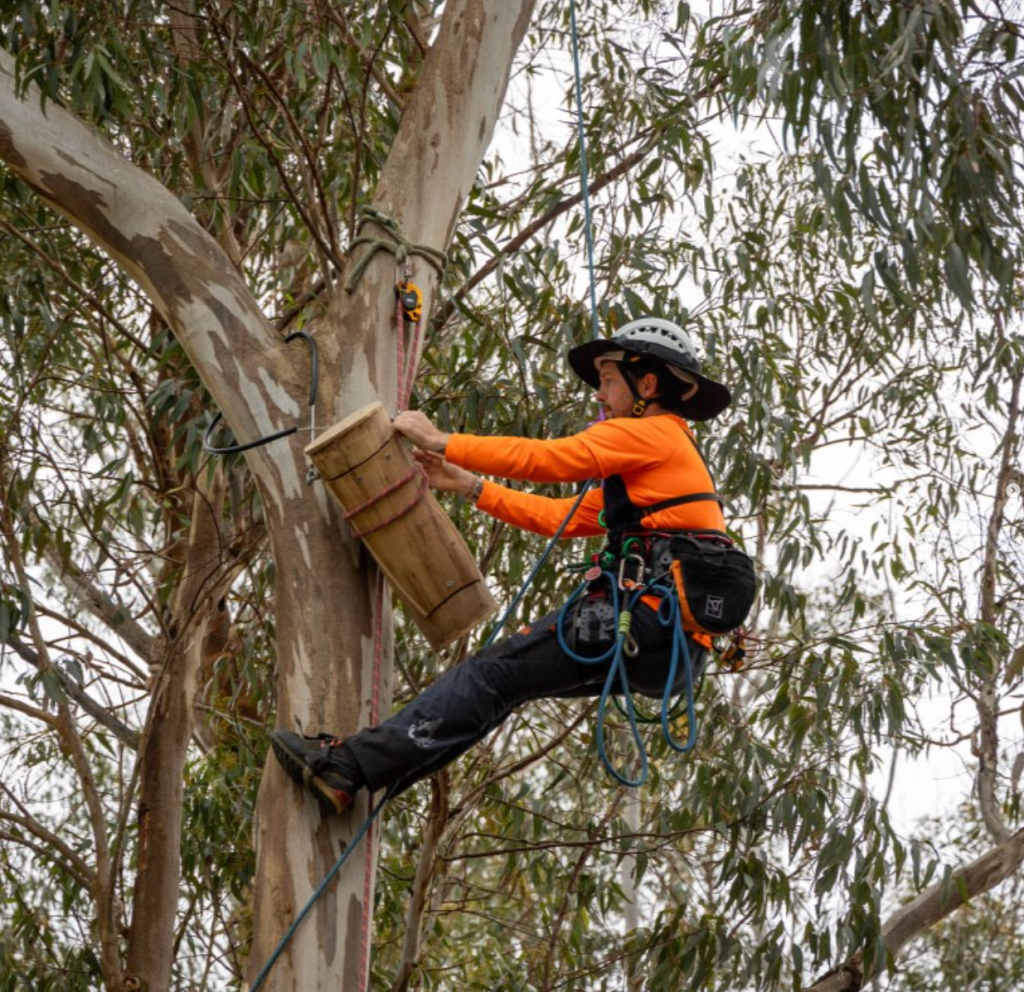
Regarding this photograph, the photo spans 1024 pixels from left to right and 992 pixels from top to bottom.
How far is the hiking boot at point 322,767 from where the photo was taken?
3303 millimetres

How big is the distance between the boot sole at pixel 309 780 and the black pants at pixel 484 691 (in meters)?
0.08

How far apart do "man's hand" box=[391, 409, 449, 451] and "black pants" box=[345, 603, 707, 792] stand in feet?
1.61

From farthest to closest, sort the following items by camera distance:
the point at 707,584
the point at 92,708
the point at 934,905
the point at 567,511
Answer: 1. the point at 92,708
2. the point at 934,905
3. the point at 567,511
4. the point at 707,584

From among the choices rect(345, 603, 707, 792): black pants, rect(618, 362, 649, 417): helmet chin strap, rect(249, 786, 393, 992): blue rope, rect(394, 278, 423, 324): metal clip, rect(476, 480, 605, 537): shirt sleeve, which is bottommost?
rect(249, 786, 393, 992): blue rope

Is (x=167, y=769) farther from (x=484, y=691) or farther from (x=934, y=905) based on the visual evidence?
(x=934, y=905)

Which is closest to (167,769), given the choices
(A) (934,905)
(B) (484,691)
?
(B) (484,691)

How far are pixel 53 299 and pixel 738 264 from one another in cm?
280

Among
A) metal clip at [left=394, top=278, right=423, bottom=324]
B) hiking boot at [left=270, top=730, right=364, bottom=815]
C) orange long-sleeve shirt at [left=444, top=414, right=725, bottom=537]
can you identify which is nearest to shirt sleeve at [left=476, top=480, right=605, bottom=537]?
orange long-sleeve shirt at [left=444, top=414, right=725, bottom=537]

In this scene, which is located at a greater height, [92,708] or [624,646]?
[92,708]

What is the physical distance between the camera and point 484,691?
354cm

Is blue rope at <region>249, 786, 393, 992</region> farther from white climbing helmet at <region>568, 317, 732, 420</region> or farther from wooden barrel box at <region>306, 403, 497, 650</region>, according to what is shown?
white climbing helmet at <region>568, 317, 732, 420</region>

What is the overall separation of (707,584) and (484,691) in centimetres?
58

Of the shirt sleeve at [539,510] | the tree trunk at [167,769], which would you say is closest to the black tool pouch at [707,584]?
the shirt sleeve at [539,510]

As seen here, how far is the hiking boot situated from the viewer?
3.30 metres
